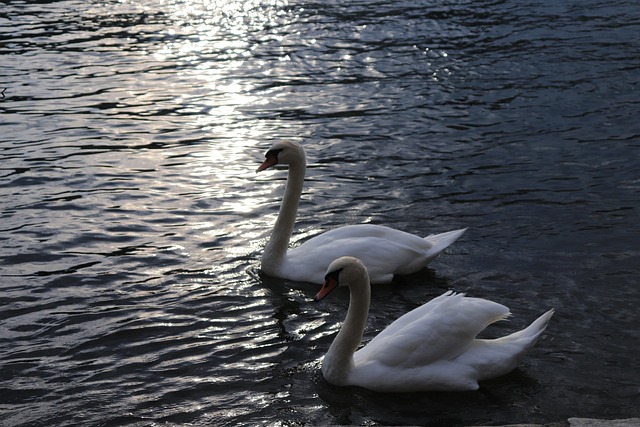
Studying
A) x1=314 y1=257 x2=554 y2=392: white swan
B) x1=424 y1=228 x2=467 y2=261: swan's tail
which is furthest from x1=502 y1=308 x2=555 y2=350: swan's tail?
x1=424 y1=228 x2=467 y2=261: swan's tail

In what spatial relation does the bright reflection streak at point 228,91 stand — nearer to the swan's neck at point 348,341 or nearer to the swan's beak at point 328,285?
the swan's beak at point 328,285

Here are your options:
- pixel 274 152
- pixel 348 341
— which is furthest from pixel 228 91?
pixel 348 341

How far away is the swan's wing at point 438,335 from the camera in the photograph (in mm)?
7363

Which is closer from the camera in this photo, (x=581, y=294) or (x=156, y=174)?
(x=581, y=294)

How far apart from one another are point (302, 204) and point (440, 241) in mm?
2712

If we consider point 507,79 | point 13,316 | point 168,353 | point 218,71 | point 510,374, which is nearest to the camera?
point 510,374

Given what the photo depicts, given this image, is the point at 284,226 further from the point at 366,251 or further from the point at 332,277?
the point at 332,277

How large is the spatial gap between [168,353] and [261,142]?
261 inches

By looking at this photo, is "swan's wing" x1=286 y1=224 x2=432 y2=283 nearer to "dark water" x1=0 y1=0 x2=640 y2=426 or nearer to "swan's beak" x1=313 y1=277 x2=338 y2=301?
"dark water" x1=0 y1=0 x2=640 y2=426

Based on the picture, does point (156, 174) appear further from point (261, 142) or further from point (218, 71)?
point (218, 71)

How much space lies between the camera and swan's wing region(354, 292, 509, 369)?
7363mm

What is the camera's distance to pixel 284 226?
32.6 ft

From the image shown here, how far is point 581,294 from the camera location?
907 centimetres

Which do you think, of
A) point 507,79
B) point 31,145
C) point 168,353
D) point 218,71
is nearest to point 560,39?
point 507,79
